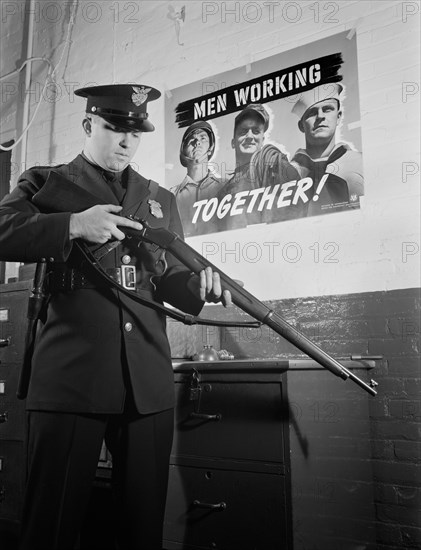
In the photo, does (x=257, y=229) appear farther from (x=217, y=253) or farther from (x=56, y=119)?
(x=56, y=119)

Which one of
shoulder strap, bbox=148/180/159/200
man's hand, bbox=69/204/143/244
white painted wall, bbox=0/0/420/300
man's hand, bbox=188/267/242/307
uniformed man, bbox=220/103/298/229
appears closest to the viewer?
man's hand, bbox=69/204/143/244

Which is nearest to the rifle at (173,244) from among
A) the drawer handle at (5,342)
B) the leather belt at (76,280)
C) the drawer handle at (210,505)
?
the leather belt at (76,280)

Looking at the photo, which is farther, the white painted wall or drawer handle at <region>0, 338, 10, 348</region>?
drawer handle at <region>0, 338, 10, 348</region>

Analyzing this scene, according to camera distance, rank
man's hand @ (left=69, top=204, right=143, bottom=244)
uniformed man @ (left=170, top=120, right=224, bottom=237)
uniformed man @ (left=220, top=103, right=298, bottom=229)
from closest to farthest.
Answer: man's hand @ (left=69, top=204, right=143, bottom=244) → uniformed man @ (left=220, top=103, right=298, bottom=229) → uniformed man @ (left=170, top=120, right=224, bottom=237)

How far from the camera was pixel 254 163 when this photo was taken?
2898 millimetres

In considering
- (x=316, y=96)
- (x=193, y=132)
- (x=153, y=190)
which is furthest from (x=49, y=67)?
(x=153, y=190)

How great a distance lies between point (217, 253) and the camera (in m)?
3.00

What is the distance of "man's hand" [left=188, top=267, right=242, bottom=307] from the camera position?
5.61 ft

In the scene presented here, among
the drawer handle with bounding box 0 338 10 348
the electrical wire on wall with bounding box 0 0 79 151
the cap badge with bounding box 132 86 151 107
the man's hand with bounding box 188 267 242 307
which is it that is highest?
the electrical wire on wall with bounding box 0 0 79 151

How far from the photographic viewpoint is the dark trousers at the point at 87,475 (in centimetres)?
140

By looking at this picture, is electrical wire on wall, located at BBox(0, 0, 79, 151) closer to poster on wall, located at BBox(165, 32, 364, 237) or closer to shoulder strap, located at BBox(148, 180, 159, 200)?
poster on wall, located at BBox(165, 32, 364, 237)

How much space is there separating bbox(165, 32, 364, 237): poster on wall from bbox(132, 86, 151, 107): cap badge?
1.11 m

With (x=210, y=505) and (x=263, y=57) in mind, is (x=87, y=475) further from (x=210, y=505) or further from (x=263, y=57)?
(x=263, y=57)

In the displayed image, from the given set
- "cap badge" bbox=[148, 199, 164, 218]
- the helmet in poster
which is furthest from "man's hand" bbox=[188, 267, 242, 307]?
the helmet in poster
